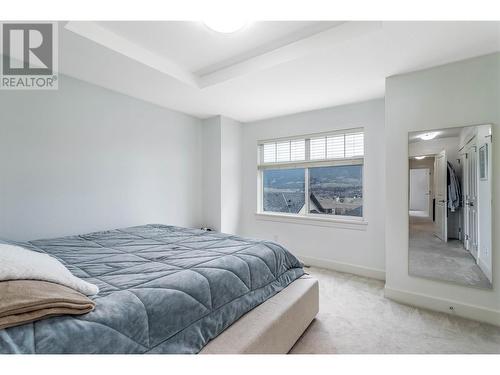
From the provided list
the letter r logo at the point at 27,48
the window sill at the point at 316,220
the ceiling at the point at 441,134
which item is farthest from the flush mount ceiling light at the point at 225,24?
the window sill at the point at 316,220

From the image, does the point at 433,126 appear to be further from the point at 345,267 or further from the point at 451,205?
the point at 345,267

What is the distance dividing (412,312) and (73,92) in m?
4.15

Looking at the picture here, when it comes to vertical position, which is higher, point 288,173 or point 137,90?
point 137,90

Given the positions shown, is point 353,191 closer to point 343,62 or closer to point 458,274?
point 458,274

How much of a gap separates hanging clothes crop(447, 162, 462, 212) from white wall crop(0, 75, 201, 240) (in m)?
3.40

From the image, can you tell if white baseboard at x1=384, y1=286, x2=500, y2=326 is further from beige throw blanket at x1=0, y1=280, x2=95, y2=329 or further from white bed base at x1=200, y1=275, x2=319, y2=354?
beige throw blanket at x1=0, y1=280, x2=95, y2=329

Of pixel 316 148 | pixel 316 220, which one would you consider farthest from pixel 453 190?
pixel 316 148

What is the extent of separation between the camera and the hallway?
7.20 feet

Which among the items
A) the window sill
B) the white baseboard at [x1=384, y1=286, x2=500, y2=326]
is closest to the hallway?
the white baseboard at [x1=384, y1=286, x2=500, y2=326]

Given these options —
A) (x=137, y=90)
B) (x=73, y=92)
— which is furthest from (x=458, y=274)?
(x=73, y=92)

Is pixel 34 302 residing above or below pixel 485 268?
above

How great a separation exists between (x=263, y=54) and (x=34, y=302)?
7.81 ft

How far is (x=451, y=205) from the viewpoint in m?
2.38

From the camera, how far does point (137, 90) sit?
292 cm
